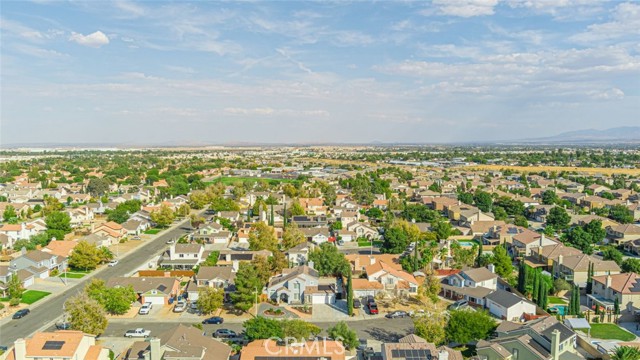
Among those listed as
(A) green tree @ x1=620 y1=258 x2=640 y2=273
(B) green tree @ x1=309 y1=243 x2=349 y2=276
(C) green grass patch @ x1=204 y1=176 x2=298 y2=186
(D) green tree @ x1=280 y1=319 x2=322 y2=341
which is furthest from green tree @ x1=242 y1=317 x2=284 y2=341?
(C) green grass patch @ x1=204 y1=176 x2=298 y2=186

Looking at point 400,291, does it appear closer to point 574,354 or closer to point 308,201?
point 574,354

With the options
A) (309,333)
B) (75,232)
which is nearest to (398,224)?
(309,333)

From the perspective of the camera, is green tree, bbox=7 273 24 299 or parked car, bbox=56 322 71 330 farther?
green tree, bbox=7 273 24 299

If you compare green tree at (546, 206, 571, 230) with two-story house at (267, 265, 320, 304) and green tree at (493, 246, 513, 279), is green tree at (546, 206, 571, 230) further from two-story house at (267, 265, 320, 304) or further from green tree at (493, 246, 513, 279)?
two-story house at (267, 265, 320, 304)

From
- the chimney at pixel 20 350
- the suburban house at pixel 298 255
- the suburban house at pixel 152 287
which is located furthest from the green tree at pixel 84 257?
the chimney at pixel 20 350


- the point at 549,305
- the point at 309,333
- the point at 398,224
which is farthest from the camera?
the point at 398,224

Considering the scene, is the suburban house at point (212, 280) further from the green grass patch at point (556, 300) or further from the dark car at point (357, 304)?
the green grass patch at point (556, 300)
